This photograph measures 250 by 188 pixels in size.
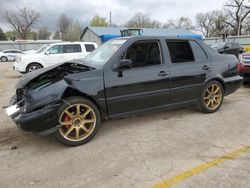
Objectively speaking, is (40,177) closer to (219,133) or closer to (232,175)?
(232,175)

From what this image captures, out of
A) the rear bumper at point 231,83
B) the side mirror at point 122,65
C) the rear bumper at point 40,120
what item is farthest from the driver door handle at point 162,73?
the rear bumper at point 40,120

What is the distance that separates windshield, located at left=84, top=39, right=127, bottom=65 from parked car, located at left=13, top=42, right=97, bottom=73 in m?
7.18

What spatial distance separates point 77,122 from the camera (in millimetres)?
3789

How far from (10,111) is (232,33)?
204 ft

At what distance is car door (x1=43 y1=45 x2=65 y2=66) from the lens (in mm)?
11516

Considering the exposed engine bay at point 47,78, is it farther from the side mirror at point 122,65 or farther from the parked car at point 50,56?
the parked car at point 50,56

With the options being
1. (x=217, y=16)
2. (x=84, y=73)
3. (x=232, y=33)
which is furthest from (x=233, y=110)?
(x=217, y=16)

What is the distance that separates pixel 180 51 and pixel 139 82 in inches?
51.2

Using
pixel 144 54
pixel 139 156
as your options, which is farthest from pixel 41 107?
pixel 144 54

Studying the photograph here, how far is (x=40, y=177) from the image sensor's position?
2.98m

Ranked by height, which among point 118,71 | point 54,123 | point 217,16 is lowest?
point 54,123

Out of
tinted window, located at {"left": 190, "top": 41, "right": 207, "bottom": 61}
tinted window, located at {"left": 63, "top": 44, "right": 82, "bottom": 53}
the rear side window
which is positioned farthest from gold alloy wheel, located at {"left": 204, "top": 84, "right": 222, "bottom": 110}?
tinted window, located at {"left": 63, "top": 44, "right": 82, "bottom": 53}

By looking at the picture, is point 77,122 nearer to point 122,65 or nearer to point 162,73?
point 122,65

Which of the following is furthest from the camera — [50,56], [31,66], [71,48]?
[71,48]
